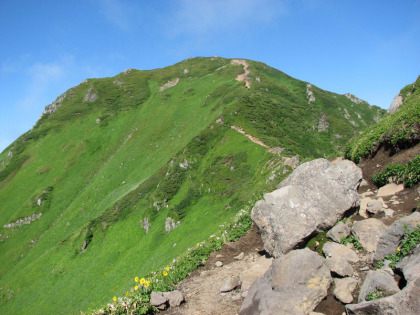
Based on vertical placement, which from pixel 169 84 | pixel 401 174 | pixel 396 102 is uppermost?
pixel 169 84

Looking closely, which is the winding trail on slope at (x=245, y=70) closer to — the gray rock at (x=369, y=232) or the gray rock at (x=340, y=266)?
the gray rock at (x=369, y=232)

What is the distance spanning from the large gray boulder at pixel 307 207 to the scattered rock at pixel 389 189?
4.60 ft

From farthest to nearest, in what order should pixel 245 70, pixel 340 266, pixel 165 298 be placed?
pixel 245 70 → pixel 165 298 → pixel 340 266

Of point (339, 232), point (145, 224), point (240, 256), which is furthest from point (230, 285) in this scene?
point (145, 224)

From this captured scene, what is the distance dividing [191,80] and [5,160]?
3518 inches

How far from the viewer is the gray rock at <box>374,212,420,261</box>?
7301mm

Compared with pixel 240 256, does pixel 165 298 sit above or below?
above

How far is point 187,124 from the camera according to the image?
94625mm

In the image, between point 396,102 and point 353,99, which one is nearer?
point 396,102

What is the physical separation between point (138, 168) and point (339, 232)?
259 feet

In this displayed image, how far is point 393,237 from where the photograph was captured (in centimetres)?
743

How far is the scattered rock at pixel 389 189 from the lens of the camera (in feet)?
36.6

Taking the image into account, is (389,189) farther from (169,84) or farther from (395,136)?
(169,84)

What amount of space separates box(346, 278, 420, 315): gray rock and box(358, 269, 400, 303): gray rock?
2.05 ft
